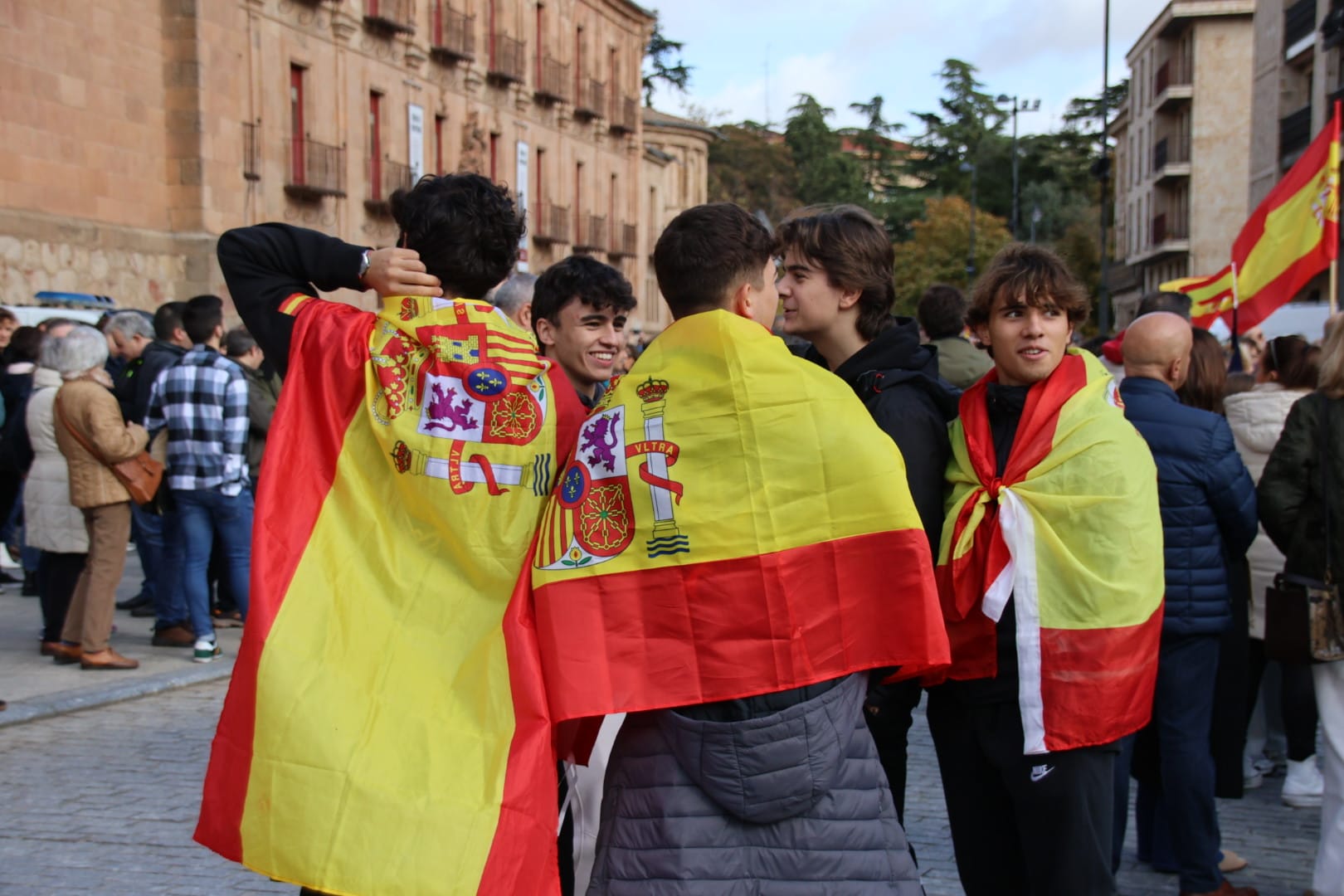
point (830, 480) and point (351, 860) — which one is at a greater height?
point (830, 480)

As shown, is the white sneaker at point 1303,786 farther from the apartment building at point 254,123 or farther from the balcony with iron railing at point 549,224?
the balcony with iron railing at point 549,224

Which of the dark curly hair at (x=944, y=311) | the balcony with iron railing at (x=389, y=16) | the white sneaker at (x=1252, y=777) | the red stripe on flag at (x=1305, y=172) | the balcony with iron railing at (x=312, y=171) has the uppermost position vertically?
the balcony with iron railing at (x=389, y=16)

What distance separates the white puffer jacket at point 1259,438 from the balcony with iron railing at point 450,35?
29.0 m

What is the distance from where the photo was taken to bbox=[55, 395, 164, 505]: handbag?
8602 mm

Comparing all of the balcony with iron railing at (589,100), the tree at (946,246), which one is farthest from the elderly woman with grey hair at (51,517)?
the tree at (946,246)

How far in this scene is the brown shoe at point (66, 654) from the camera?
884 cm

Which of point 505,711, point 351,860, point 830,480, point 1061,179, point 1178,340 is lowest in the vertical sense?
point 351,860

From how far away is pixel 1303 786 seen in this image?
21.3ft

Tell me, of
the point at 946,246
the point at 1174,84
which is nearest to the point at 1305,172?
the point at 1174,84

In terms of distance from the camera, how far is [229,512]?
29.8ft

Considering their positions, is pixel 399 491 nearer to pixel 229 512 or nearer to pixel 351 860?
pixel 351 860

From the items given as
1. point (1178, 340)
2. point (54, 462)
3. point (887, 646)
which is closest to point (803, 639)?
point (887, 646)

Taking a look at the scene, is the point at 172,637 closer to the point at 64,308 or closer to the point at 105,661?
the point at 105,661

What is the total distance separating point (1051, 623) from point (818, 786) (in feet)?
3.09
